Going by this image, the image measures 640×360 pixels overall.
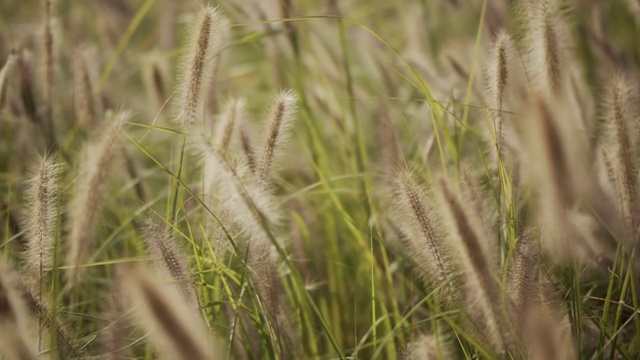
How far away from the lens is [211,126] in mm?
1999

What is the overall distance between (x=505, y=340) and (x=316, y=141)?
1025 millimetres

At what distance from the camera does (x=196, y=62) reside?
4.82ft

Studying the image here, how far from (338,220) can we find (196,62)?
87 centimetres

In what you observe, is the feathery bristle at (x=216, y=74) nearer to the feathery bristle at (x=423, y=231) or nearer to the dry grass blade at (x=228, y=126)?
the dry grass blade at (x=228, y=126)

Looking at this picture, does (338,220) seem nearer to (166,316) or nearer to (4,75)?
(4,75)

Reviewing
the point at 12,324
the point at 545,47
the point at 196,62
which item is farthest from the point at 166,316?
the point at 545,47

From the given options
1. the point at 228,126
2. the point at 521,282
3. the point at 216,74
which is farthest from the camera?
the point at 216,74

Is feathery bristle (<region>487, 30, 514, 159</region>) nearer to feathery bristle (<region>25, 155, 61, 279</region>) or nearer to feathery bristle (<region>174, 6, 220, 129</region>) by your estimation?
feathery bristle (<region>174, 6, 220, 129</region>)

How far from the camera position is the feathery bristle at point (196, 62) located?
4.75 ft

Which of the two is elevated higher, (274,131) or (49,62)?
(49,62)

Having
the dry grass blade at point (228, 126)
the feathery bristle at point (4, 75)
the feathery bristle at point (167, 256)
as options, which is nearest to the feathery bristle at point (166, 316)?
the feathery bristle at point (167, 256)

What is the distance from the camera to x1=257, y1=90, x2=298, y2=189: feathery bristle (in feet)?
4.65

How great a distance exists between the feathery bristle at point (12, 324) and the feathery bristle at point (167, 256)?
0.76ft

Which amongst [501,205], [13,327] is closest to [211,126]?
[501,205]
